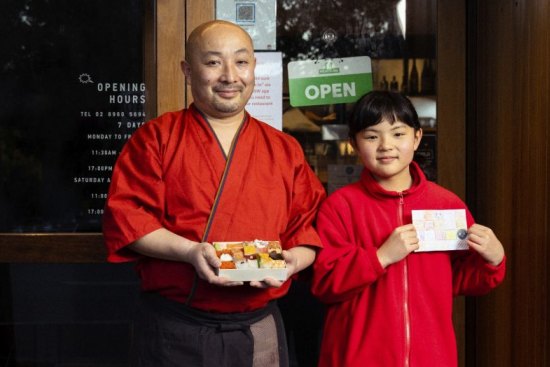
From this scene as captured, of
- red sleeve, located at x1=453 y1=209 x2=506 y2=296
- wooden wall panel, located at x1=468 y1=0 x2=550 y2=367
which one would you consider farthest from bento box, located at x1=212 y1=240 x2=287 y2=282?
wooden wall panel, located at x1=468 y1=0 x2=550 y2=367

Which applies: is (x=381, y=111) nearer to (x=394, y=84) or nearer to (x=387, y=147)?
(x=387, y=147)

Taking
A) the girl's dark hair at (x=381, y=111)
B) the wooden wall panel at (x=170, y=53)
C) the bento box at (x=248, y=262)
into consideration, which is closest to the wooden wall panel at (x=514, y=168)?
the girl's dark hair at (x=381, y=111)

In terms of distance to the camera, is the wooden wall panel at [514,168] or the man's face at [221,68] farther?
the wooden wall panel at [514,168]

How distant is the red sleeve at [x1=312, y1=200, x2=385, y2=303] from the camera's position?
273cm

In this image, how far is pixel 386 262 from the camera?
273cm

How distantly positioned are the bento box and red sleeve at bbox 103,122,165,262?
241 mm

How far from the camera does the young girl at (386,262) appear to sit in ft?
9.05

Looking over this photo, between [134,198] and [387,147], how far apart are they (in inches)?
32.0

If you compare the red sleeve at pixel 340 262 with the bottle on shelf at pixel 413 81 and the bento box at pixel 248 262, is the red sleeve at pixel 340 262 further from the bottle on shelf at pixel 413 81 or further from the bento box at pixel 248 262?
the bottle on shelf at pixel 413 81

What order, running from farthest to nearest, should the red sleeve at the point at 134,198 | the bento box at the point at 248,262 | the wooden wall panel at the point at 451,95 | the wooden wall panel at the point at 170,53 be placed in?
1. the wooden wall panel at the point at 451,95
2. the wooden wall panel at the point at 170,53
3. the red sleeve at the point at 134,198
4. the bento box at the point at 248,262

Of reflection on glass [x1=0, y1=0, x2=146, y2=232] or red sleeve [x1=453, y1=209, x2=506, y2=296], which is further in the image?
reflection on glass [x1=0, y1=0, x2=146, y2=232]

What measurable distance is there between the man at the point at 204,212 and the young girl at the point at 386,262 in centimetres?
15

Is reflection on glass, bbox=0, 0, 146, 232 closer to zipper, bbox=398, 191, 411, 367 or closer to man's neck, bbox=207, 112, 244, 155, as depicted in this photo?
man's neck, bbox=207, 112, 244, 155

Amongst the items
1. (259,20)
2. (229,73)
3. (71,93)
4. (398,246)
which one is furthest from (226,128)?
(71,93)
